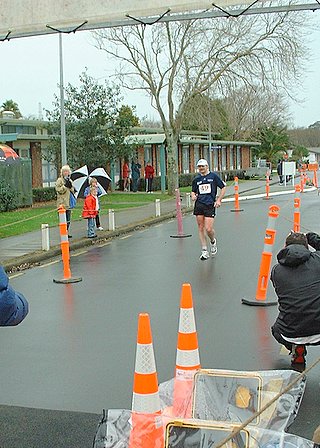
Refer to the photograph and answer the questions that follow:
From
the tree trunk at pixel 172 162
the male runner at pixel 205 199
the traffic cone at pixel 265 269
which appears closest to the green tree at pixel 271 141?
the tree trunk at pixel 172 162

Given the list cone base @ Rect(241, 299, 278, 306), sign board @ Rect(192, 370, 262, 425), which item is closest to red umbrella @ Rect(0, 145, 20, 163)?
cone base @ Rect(241, 299, 278, 306)

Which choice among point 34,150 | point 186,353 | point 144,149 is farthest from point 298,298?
point 144,149

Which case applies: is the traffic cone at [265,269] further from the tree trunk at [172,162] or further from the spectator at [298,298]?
the tree trunk at [172,162]

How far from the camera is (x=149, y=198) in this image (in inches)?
1334

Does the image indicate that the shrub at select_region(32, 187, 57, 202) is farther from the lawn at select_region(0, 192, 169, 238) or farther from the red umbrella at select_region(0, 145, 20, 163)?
the red umbrella at select_region(0, 145, 20, 163)

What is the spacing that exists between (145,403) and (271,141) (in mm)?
79311

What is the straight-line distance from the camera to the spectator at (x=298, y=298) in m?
5.98

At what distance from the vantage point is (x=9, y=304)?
358 centimetres

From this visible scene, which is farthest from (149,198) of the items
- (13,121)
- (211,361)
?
(211,361)

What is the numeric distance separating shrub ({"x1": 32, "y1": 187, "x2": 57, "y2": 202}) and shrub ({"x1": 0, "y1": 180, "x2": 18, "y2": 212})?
3.41m

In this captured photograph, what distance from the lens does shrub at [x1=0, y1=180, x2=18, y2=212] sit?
85.7 feet

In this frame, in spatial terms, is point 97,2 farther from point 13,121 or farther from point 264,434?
point 13,121

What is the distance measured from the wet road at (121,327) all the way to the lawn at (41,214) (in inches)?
167

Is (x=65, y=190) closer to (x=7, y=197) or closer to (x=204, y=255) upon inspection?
(x=204, y=255)
